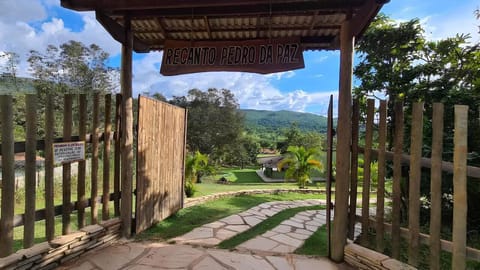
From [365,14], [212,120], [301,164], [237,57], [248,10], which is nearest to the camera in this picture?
[365,14]

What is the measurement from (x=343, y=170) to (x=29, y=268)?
10.8 feet

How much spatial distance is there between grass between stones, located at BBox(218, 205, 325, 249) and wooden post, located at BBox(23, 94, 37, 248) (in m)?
2.05

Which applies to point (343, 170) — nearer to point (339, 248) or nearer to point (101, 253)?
point (339, 248)

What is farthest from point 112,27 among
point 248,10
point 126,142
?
point 248,10

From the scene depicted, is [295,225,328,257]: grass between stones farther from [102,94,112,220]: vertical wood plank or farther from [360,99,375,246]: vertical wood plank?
[102,94,112,220]: vertical wood plank

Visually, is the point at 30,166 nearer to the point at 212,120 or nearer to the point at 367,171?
the point at 367,171

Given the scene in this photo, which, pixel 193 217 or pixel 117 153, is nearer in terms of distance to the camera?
pixel 117 153

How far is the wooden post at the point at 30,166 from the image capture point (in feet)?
8.43

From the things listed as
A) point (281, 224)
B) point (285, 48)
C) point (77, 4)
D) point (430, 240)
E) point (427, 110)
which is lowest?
point (281, 224)

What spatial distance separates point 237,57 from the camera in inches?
153

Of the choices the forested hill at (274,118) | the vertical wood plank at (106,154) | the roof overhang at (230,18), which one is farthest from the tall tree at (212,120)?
the forested hill at (274,118)

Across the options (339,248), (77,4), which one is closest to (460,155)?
(339,248)

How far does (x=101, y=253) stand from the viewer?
127 inches

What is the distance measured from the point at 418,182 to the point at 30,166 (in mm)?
3600
